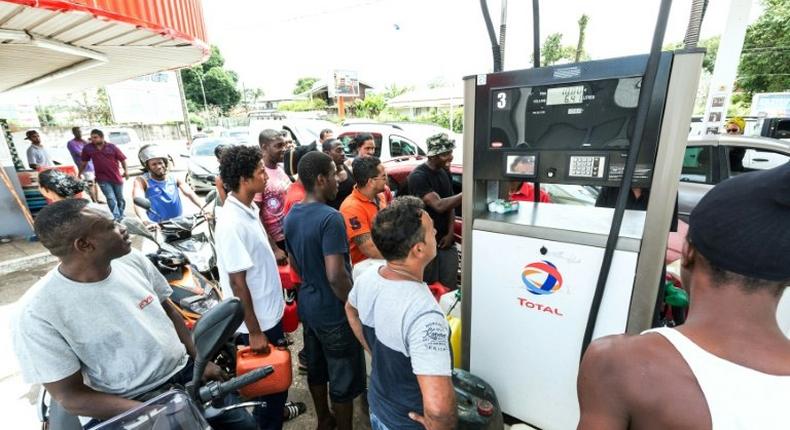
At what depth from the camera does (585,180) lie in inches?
65.9

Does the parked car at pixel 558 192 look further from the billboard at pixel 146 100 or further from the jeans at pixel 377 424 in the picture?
the billboard at pixel 146 100

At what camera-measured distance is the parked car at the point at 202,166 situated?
10.2 meters

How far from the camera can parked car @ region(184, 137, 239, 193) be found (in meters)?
10.2

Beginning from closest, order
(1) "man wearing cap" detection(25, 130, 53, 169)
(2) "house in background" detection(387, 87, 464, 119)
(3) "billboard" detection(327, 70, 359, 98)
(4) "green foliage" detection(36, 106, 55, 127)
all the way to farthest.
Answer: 1. (1) "man wearing cap" detection(25, 130, 53, 169)
2. (4) "green foliage" detection(36, 106, 55, 127)
3. (3) "billboard" detection(327, 70, 359, 98)
4. (2) "house in background" detection(387, 87, 464, 119)

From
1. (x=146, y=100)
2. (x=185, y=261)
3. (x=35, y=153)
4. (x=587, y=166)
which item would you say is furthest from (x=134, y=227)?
(x=146, y=100)

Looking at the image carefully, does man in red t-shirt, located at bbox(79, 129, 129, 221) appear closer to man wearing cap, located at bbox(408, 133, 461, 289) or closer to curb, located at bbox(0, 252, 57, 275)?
curb, located at bbox(0, 252, 57, 275)

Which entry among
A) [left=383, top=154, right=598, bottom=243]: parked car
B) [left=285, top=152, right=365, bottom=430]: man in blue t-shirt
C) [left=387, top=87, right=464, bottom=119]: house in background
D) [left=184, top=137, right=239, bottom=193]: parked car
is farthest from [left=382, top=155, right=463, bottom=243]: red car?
[left=387, top=87, right=464, bottom=119]: house in background

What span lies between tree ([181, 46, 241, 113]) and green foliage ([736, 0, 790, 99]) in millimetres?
44402

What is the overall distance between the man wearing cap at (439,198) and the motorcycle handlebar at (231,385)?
2306mm

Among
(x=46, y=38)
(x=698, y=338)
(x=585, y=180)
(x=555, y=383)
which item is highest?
(x=46, y=38)

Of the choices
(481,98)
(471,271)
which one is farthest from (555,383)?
(481,98)

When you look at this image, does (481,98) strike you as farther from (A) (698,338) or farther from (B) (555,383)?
(B) (555,383)

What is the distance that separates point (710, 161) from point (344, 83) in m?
24.9

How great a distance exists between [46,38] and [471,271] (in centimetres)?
290
